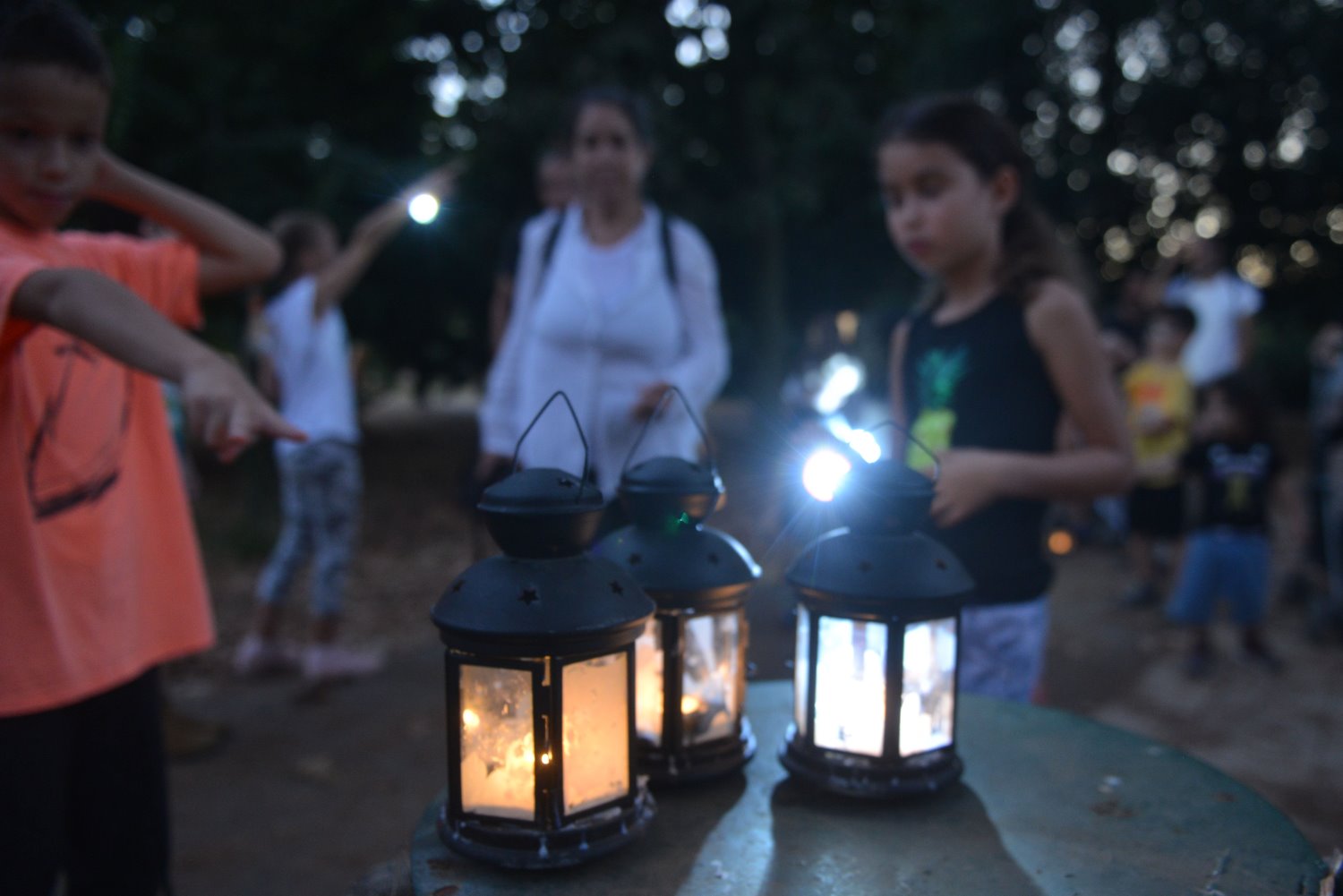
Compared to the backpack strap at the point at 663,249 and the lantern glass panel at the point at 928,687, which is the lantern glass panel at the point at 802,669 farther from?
the backpack strap at the point at 663,249

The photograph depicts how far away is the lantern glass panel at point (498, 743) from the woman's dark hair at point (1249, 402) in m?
5.09

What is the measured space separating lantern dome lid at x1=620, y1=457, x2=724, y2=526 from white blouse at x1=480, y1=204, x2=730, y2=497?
1.42 m

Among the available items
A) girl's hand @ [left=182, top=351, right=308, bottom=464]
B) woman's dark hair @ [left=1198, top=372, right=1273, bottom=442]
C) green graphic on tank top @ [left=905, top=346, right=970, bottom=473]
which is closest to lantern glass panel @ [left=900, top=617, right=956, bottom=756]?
green graphic on tank top @ [left=905, top=346, right=970, bottom=473]

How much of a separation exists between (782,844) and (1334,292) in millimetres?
23905

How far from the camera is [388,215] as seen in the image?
3553 millimetres

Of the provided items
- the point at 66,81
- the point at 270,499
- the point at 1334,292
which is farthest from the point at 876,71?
the point at 1334,292

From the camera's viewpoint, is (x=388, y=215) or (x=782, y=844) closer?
(x=782, y=844)

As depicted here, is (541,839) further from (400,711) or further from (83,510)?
(400,711)

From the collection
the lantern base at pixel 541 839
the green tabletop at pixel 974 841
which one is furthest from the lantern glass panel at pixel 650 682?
the lantern base at pixel 541 839

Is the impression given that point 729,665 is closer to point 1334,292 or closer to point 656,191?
point 656,191

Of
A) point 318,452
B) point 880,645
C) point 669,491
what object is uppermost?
point 669,491

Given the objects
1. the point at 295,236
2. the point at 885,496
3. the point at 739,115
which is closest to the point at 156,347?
the point at 885,496

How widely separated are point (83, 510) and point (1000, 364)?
6.53ft

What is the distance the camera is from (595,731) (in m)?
1.32
